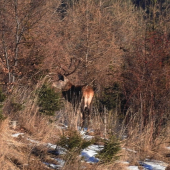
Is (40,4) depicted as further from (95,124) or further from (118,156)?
(118,156)

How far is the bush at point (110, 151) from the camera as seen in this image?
547cm

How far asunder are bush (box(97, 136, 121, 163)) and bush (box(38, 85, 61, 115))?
7.66ft

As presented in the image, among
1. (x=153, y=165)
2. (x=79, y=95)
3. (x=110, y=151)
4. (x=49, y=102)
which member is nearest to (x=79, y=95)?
(x=79, y=95)

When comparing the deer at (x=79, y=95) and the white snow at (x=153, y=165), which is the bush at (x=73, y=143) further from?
the deer at (x=79, y=95)

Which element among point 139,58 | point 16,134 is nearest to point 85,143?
point 16,134

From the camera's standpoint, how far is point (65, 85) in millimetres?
10609

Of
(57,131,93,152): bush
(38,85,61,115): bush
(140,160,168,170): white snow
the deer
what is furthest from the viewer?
the deer

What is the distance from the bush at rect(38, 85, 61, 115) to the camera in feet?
24.9

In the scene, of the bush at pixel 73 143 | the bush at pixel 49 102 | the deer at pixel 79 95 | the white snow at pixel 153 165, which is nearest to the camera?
the bush at pixel 73 143

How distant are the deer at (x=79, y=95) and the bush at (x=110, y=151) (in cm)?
321

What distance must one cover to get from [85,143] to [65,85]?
5.18m

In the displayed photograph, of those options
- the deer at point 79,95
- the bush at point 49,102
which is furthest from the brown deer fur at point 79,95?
the bush at point 49,102

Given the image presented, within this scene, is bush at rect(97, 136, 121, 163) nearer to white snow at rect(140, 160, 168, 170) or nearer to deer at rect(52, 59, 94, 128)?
white snow at rect(140, 160, 168, 170)

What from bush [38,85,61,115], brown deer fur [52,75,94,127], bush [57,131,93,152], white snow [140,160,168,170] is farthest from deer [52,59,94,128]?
bush [57,131,93,152]
